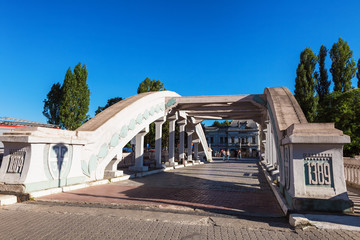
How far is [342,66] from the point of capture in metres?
26.3

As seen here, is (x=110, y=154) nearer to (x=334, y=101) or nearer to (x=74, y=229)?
(x=74, y=229)

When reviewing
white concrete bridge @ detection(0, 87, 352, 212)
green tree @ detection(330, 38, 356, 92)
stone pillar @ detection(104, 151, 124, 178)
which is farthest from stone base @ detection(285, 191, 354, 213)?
green tree @ detection(330, 38, 356, 92)

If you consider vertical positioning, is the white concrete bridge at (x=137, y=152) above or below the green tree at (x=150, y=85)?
below

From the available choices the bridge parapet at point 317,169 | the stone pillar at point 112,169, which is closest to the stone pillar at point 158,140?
the stone pillar at point 112,169

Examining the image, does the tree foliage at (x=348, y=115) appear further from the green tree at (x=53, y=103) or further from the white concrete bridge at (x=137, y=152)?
the green tree at (x=53, y=103)

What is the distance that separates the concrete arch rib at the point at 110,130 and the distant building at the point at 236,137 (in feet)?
159

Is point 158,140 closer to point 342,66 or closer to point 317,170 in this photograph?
point 317,170

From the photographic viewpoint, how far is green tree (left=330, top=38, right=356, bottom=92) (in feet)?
85.9

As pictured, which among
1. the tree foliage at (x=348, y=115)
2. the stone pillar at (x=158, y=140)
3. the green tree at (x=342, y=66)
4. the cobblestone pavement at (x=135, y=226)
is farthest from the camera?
the green tree at (x=342, y=66)

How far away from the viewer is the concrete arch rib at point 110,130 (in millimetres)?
8359

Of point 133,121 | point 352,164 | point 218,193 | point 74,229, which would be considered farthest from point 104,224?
point 352,164

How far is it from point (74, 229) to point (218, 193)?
4432 millimetres

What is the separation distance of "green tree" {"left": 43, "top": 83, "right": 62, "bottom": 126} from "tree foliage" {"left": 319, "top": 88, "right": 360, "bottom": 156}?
108 ft

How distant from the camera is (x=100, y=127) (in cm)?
882
